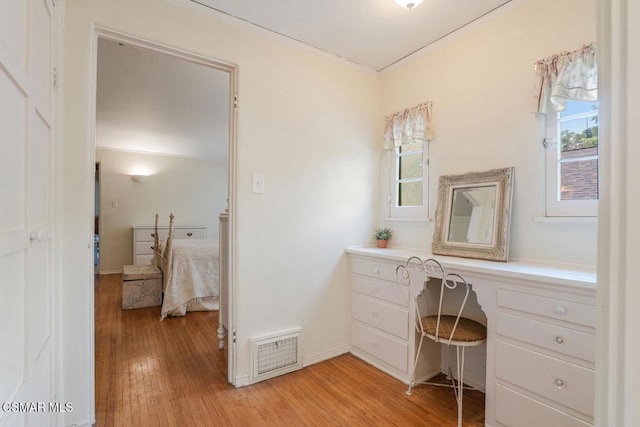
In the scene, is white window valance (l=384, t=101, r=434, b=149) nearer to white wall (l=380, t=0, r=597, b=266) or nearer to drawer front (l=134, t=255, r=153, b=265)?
white wall (l=380, t=0, r=597, b=266)

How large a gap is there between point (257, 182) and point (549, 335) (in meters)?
1.85

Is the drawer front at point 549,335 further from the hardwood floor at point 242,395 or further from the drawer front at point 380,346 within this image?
the drawer front at point 380,346

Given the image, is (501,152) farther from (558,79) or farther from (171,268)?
(171,268)

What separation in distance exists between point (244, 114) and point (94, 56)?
2.79 feet

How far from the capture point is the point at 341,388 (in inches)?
79.1

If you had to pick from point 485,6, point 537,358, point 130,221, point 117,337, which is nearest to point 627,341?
point 537,358

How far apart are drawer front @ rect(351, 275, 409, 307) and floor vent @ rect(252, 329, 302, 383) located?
1.98 ft

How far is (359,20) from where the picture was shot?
2.04 metres

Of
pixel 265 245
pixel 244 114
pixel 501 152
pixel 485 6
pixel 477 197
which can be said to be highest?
pixel 485 6

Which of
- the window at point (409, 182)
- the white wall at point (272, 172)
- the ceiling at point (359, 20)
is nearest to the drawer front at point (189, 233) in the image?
the white wall at point (272, 172)

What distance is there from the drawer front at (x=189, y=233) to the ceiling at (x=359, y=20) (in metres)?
4.98

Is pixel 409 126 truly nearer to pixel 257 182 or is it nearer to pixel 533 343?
pixel 257 182

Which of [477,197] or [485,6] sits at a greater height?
[485,6]

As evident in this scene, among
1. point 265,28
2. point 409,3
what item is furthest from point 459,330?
point 265,28
